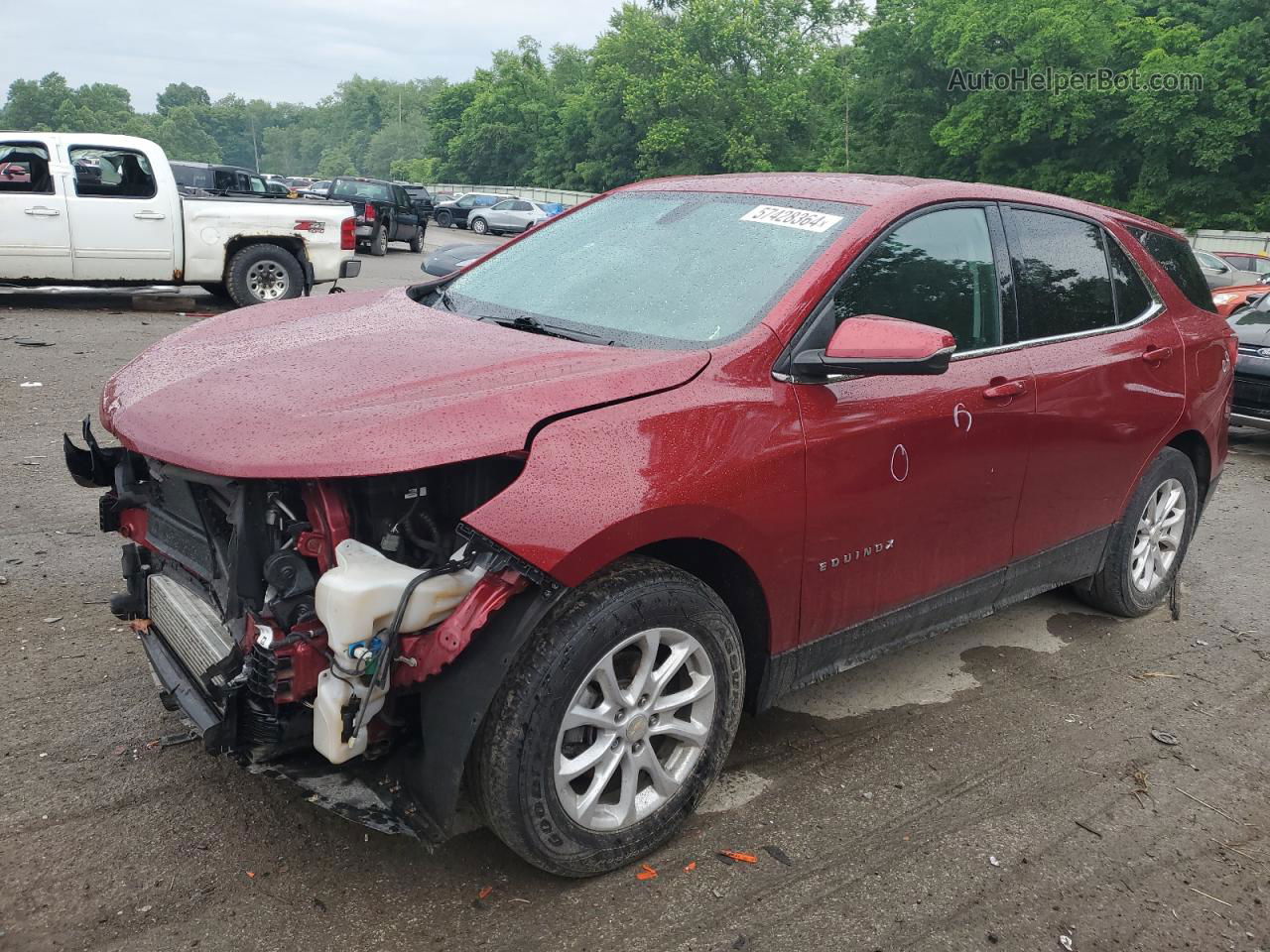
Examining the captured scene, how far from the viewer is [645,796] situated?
2893 mm

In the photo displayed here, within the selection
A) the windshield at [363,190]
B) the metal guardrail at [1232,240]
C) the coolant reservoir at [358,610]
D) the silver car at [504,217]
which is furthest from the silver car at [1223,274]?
the silver car at [504,217]

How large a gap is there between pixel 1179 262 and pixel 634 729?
369cm

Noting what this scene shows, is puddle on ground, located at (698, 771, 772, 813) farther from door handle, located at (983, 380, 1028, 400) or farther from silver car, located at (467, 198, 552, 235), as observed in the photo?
silver car, located at (467, 198, 552, 235)

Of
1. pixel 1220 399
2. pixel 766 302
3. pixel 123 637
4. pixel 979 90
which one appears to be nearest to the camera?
pixel 766 302

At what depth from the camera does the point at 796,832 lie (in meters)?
3.07

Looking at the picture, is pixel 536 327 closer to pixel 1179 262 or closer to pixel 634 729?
pixel 634 729

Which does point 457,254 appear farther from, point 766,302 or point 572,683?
point 572,683

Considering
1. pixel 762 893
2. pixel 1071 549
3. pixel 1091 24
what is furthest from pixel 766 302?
pixel 1091 24

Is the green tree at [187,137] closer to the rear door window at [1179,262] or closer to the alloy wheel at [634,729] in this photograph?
the rear door window at [1179,262]

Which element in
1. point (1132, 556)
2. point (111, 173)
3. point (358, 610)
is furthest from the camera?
point (111, 173)

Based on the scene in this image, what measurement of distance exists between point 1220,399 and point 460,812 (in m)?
4.00

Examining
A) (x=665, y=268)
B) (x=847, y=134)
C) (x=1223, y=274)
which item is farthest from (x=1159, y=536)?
(x=847, y=134)

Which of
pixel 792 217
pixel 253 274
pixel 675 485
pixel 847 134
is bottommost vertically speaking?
pixel 253 274

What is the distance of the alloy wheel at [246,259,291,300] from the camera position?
12.8 m
